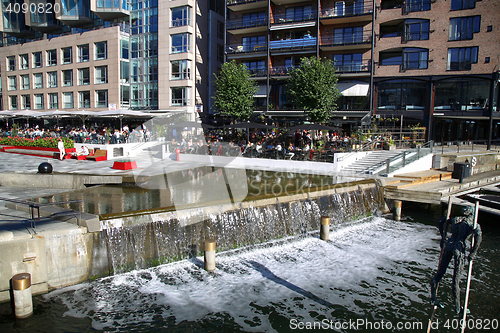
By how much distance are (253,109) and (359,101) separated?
9834 mm

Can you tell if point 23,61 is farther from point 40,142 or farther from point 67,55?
point 40,142

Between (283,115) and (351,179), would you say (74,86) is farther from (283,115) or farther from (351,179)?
(351,179)

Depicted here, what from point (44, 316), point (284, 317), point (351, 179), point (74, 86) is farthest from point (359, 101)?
point (74, 86)

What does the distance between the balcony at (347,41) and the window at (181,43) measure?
1448 cm

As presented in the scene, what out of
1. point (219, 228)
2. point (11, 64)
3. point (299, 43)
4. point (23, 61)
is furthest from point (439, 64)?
point (11, 64)

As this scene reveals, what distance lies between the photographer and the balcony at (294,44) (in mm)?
31297

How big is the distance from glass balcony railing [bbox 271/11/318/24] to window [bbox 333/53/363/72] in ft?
14.3

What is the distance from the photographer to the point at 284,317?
23.7 feet

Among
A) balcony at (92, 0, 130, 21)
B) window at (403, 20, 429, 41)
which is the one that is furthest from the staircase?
balcony at (92, 0, 130, 21)

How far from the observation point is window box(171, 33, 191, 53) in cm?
3647

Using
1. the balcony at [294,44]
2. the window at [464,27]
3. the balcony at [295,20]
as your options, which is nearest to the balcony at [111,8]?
the balcony at [295,20]

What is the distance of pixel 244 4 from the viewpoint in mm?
Result: 33719

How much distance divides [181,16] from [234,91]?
1393 cm

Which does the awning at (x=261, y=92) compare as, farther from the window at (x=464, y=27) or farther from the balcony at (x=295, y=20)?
the window at (x=464, y=27)
